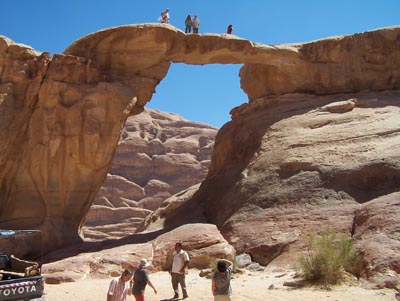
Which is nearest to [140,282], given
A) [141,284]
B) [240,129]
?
[141,284]

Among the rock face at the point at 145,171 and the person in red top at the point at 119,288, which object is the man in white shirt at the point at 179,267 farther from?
the rock face at the point at 145,171

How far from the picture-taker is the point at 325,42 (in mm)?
26516

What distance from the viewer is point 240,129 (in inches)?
1057

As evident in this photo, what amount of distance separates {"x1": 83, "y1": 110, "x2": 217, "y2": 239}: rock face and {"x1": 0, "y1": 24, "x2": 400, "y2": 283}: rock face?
21671 mm

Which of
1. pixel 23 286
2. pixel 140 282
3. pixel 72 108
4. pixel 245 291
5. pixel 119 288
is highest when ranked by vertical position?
pixel 72 108

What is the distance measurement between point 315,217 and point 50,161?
12.0 m

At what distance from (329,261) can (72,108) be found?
14180 millimetres

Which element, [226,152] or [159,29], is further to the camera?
[226,152]

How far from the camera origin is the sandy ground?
1191cm

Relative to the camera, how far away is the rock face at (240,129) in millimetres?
19234

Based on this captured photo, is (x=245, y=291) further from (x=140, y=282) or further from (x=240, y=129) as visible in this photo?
(x=240, y=129)

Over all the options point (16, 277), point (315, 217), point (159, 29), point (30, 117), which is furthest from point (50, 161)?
point (16, 277)

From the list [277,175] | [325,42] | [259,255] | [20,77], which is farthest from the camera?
[325,42]

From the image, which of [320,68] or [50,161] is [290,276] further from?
[320,68]
